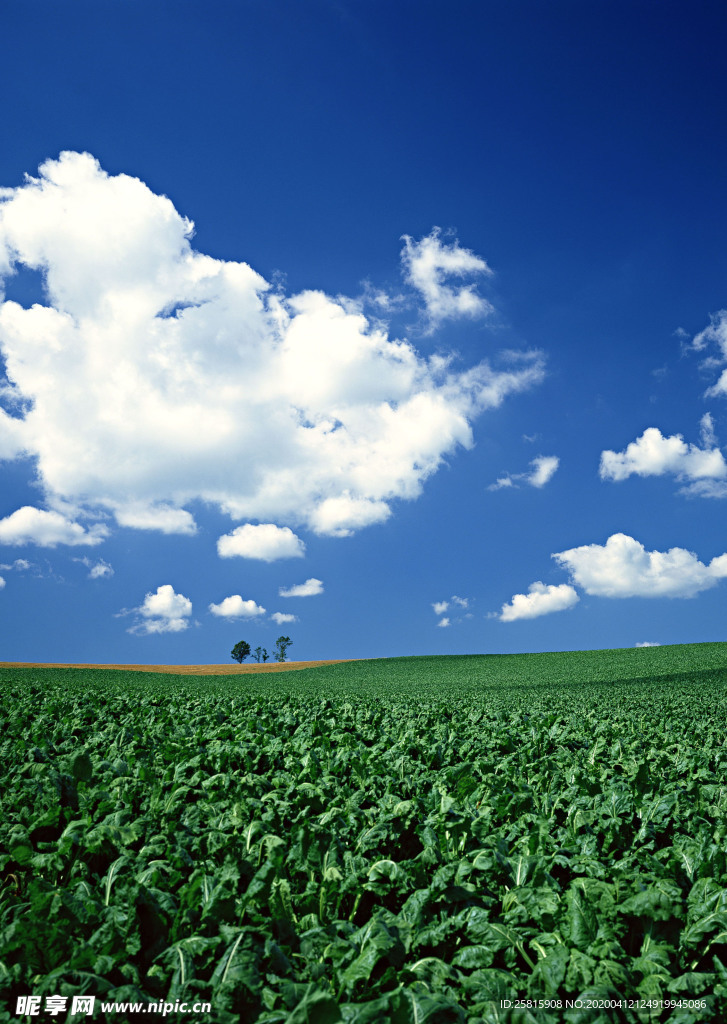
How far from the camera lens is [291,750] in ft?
34.0

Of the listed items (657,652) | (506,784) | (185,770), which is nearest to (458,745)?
(506,784)

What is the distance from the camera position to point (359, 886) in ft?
16.8

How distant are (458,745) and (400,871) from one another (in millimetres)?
6585

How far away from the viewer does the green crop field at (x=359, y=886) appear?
3881mm

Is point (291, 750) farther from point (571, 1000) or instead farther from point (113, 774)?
point (571, 1000)

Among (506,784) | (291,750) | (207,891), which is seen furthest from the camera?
(291,750)

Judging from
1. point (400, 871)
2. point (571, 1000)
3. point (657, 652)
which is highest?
point (400, 871)

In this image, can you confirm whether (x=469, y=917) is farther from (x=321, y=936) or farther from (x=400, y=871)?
(x=321, y=936)

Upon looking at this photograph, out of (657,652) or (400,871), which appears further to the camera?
(657,652)

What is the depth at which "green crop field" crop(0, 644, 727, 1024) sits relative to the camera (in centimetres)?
388

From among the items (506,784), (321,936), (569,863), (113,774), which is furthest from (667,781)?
(113,774)

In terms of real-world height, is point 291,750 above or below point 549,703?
above

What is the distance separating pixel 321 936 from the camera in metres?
4.41

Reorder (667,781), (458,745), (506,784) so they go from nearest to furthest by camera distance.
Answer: (506,784)
(667,781)
(458,745)
